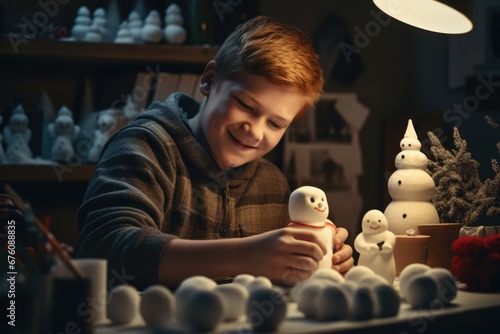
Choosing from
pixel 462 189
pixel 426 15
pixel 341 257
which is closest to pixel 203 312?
pixel 341 257

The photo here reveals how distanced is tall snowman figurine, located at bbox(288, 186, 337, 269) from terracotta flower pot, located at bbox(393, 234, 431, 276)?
0.17m

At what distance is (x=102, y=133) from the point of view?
2.43 meters

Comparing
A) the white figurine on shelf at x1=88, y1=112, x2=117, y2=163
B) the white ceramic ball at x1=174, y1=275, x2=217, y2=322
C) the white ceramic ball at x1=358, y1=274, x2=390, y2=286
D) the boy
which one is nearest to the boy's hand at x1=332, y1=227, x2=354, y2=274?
the boy

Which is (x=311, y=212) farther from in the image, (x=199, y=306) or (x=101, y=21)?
(x=101, y=21)

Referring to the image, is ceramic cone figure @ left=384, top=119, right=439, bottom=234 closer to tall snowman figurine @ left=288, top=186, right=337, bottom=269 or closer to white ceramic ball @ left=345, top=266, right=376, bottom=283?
tall snowman figurine @ left=288, top=186, right=337, bottom=269

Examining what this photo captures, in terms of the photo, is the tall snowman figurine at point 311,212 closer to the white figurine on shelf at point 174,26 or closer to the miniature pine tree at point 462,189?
the miniature pine tree at point 462,189

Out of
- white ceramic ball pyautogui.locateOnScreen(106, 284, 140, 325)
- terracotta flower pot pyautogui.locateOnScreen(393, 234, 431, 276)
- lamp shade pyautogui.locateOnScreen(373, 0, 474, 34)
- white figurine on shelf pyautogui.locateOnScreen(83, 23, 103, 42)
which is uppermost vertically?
white figurine on shelf pyautogui.locateOnScreen(83, 23, 103, 42)

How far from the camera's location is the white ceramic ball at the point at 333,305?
2.79 ft

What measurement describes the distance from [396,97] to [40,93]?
1.45 meters

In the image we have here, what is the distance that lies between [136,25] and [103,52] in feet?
0.59

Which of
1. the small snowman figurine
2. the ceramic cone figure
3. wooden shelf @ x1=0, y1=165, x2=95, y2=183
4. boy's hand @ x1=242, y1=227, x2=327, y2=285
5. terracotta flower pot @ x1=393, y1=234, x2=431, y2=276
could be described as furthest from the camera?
wooden shelf @ x1=0, y1=165, x2=95, y2=183

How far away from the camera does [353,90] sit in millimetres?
2977

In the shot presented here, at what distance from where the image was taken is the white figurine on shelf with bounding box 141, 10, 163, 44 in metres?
2.47

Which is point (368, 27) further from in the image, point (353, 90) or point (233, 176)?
point (233, 176)
